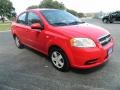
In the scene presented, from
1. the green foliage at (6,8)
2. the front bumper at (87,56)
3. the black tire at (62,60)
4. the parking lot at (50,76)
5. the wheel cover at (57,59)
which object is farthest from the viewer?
the green foliage at (6,8)

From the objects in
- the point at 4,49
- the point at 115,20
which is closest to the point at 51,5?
the point at 115,20

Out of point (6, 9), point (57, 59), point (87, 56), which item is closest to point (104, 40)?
point (87, 56)

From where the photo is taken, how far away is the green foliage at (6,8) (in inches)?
2926

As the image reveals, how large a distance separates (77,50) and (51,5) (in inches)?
2441

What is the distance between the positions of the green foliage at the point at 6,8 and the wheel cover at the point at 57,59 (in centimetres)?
7329

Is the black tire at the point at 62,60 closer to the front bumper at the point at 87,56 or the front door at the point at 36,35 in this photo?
the front bumper at the point at 87,56

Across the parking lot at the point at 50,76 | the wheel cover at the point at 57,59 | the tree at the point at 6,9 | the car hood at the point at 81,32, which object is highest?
the tree at the point at 6,9

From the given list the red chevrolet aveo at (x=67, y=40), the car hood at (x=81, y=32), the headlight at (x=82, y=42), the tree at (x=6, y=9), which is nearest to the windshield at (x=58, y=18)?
the red chevrolet aveo at (x=67, y=40)

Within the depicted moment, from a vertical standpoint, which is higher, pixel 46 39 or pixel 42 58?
pixel 46 39

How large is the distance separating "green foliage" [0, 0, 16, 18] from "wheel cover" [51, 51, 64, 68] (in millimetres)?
73294

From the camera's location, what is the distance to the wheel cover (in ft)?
16.8

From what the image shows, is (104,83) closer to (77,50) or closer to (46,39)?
(77,50)

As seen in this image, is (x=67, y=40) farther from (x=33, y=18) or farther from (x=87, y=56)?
(x=33, y=18)

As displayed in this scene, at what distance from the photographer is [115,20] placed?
23.8m
